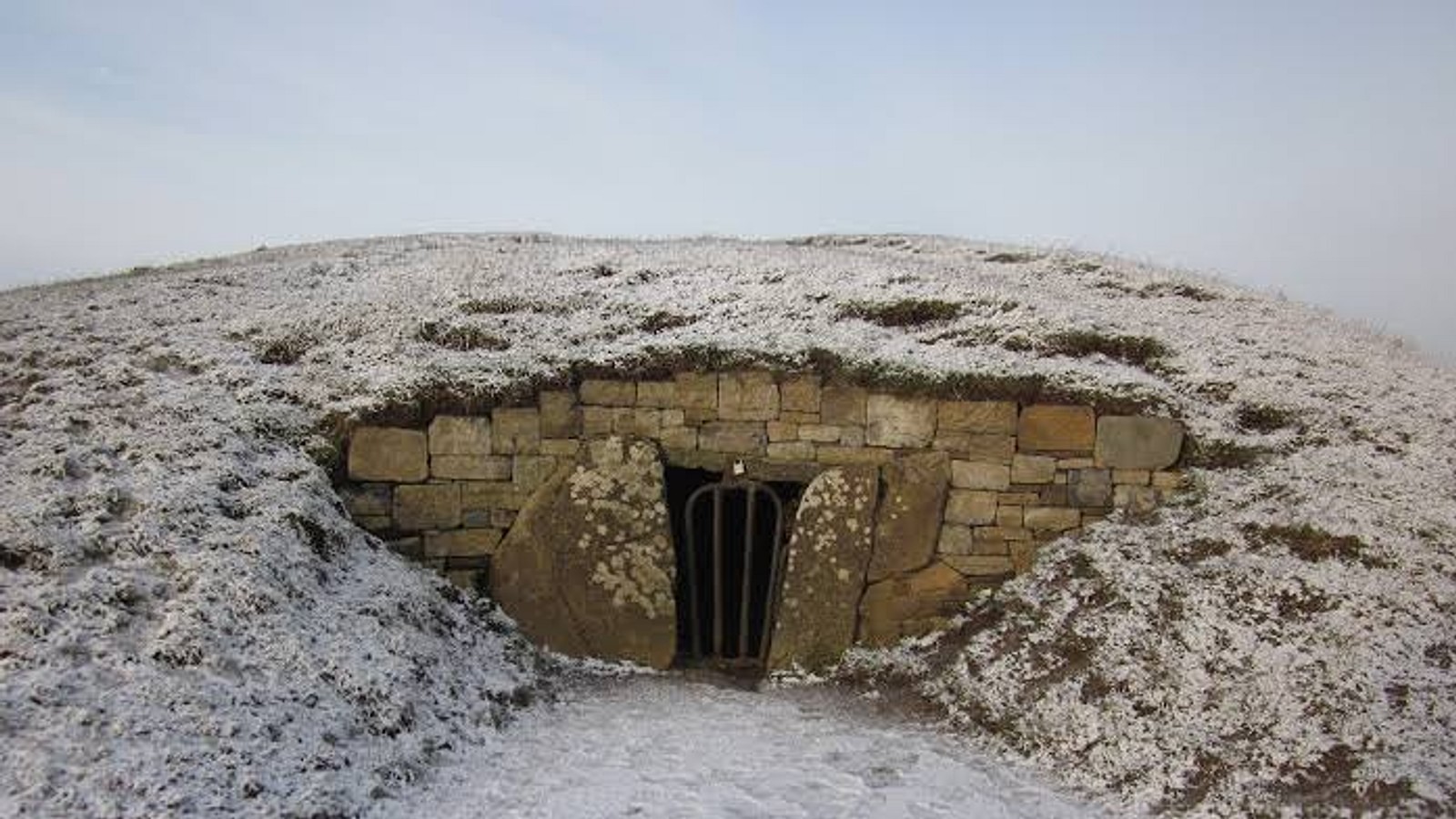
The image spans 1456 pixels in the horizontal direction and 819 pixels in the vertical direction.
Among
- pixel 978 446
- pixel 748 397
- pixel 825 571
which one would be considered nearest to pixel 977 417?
pixel 978 446

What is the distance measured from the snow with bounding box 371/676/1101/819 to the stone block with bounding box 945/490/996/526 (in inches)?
62.6

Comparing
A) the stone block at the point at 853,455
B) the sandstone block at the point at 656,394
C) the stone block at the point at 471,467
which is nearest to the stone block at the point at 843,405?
the stone block at the point at 853,455

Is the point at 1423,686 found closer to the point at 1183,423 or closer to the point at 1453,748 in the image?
the point at 1453,748

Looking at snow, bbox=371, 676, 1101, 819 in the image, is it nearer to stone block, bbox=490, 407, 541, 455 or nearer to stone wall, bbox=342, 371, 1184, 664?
stone wall, bbox=342, 371, 1184, 664

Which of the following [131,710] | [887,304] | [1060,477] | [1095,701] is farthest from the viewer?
[887,304]

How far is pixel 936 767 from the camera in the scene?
17.8 feet

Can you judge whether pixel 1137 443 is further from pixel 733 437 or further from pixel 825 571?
pixel 733 437

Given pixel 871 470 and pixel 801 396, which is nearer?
pixel 871 470

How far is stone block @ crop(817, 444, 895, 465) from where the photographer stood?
7.32m

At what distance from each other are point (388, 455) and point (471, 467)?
0.60m

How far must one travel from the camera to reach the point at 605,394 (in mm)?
7473

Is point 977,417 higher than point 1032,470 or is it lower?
higher

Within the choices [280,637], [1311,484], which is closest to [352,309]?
[280,637]

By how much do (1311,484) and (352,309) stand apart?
7.64m
